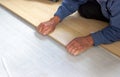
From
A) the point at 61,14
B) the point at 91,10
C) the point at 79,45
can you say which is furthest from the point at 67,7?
the point at 79,45

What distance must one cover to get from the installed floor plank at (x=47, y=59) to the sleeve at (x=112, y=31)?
58mm

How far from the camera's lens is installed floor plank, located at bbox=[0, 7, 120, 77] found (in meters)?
1.10

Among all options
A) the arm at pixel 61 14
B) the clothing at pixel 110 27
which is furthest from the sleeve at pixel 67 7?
the clothing at pixel 110 27

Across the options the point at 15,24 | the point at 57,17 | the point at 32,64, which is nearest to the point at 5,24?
the point at 15,24

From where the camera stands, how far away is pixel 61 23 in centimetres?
149

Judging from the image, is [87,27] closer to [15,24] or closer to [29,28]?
[29,28]

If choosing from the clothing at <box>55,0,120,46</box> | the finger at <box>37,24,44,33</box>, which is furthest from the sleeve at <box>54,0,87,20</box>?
Result: the clothing at <box>55,0,120,46</box>

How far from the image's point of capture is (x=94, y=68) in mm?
1104

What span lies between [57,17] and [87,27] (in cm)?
21

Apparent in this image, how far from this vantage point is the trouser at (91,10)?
1.46m

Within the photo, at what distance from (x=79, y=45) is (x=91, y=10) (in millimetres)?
393

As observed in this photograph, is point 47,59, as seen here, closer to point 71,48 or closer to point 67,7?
point 71,48

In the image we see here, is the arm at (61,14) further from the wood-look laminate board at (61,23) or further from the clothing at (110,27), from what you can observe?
the clothing at (110,27)

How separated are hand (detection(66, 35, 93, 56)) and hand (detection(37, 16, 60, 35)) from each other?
210 millimetres
